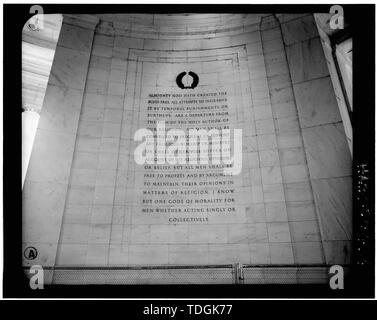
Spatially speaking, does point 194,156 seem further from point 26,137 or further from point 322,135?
point 26,137

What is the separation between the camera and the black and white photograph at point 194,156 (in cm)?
436

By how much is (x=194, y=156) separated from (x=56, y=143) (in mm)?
1998

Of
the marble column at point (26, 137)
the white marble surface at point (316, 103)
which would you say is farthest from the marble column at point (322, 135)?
the marble column at point (26, 137)

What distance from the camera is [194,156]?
16.4 feet

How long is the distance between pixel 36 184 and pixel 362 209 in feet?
13.9

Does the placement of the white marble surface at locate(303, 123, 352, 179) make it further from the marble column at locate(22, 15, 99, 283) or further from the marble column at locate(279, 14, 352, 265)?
the marble column at locate(22, 15, 99, 283)

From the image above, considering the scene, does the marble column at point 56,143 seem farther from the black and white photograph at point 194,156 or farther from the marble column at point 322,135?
the marble column at point 322,135

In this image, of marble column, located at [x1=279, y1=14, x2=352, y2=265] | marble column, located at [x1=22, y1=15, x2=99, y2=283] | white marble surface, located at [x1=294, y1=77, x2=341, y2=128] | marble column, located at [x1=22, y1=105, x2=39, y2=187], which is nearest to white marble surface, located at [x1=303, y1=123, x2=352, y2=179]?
marble column, located at [x1=279, y1=14, x2=352, y2=265]

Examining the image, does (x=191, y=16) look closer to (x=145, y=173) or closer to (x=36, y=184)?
(x=145, y=173)

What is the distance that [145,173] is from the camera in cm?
505

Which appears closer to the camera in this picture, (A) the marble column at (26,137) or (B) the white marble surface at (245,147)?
(A) the marble column at (26,137)

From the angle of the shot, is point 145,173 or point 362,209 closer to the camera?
point 362,209

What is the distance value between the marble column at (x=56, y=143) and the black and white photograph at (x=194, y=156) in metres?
0.02
